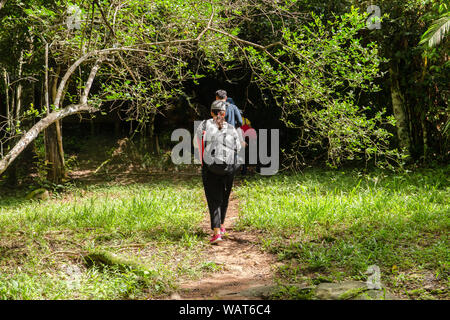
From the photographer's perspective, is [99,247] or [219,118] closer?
[99,247]

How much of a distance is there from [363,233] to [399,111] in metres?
6.25

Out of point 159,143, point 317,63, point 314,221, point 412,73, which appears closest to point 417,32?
point 412,73

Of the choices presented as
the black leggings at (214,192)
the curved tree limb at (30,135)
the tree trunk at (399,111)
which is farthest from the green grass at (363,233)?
the curved tree limb at (30,135)

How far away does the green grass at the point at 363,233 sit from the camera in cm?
404

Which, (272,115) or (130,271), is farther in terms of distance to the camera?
(272,115)

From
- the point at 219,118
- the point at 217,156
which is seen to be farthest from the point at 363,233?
the point at 219,118

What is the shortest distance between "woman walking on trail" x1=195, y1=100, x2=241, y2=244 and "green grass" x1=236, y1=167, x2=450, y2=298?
0.80 metres

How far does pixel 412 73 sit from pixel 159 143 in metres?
8.65

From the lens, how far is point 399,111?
1027 cm

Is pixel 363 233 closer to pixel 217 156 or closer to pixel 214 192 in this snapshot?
pixel 214 192

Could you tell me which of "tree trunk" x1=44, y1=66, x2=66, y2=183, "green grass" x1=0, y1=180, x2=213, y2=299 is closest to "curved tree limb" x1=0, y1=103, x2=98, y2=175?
"green grass" x1=0, y1=180, x2=213, y2=299

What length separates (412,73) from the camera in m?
10.2

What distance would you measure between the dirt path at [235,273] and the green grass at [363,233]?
21cm
